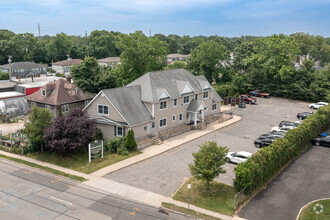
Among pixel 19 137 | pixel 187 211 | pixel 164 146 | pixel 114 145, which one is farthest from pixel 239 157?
pixel 19 137

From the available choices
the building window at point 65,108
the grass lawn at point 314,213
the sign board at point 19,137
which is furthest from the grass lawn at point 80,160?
the grass lawn at point 314,213

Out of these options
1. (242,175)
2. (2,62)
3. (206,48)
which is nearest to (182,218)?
(242,175)

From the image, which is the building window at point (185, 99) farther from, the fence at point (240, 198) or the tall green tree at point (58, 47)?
the tall green tree at point (58, 47)

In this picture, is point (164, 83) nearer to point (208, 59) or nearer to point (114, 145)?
point (114, 145)

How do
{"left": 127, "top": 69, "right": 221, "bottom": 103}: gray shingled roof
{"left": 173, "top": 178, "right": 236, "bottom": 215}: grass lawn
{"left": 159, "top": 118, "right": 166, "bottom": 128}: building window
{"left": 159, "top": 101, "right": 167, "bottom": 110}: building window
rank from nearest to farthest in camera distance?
{"left": 173, "top": 178, "right": 236, "bottom": 215}: grass lawn, {"left": 127, "top": 69, "right": 221, "bottom": 103}: gray shingled roof, {"left": 159, "top": 101, "right": 167, "bottom": 110}: building window, {"left": 159, "top": 118, "right": 166, "bottom": 128}: building window

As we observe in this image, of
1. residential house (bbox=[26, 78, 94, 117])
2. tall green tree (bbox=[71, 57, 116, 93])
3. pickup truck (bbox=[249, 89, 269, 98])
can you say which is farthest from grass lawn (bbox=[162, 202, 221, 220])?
pickup truck (bbox=[249, 89, 269, 98])

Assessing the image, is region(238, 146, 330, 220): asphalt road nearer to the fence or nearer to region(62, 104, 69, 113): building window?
the fence
